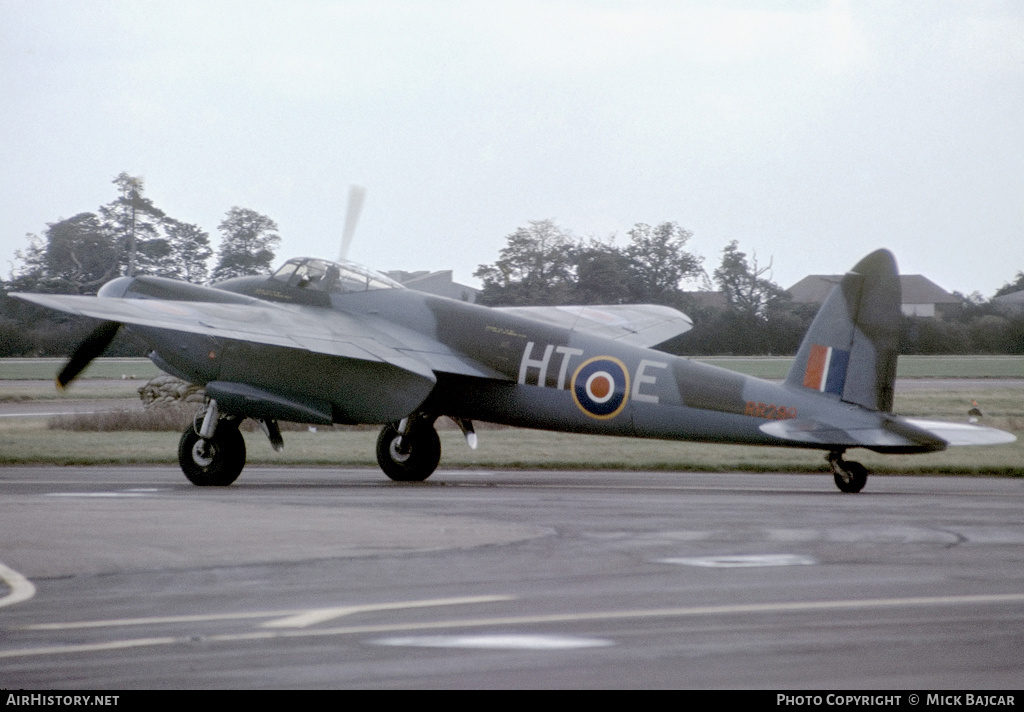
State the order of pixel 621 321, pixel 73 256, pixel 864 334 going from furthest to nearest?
1. pixel 73 256
2. pixel 621 321
3. pixel 864 334

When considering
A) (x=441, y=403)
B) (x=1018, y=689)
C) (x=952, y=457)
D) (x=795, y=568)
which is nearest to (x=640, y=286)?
(x=952, y=457)

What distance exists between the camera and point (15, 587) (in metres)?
9.17

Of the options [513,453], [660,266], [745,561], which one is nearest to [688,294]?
[660,266]

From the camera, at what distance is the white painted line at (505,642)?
7.01m

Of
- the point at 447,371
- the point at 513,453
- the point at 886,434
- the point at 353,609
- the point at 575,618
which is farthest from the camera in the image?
the point at 513,453

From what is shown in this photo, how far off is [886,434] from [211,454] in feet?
30.9

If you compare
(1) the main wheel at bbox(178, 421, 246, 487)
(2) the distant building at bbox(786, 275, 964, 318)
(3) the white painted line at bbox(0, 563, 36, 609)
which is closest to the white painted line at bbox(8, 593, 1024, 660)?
(3) the white painted line at bbox(0, 563, 36, 609)

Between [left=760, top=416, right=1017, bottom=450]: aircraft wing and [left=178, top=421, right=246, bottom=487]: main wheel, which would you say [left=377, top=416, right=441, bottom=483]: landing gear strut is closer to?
Answer: [left=178, top=421, right=246, bottom=487]: main wheel

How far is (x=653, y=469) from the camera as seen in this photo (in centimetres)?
2198

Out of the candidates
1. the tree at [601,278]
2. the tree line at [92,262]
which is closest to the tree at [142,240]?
the tree line at [92,262]

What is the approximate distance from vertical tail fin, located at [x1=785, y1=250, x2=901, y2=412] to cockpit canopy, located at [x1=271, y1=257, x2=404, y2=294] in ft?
23.7

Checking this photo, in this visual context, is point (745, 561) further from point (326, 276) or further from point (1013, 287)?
point (1013, 287)

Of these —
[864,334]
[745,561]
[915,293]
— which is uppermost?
[915,293]

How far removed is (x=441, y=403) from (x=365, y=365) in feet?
4.71
